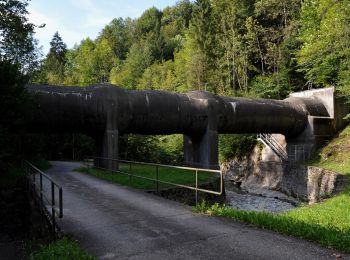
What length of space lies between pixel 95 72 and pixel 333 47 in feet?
190

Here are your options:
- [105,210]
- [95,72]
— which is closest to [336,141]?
[105,210]

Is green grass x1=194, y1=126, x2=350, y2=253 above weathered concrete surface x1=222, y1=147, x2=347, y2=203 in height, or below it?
above

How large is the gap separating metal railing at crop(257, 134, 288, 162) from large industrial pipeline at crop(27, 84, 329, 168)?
3.74 meters

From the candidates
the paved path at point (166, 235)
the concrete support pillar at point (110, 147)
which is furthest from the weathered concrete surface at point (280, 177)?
the paved path at point (166, 235)

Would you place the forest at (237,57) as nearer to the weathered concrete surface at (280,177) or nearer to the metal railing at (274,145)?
the weathered concrete surface at (280,177)

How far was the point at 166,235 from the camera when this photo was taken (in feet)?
22.1

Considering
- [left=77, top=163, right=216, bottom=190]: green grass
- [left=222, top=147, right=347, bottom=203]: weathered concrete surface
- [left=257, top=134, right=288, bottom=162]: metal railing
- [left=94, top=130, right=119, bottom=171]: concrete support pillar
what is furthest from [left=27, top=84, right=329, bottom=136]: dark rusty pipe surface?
[left=257, top=134, right=288, bottom=162]: metal railing

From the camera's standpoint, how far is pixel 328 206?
1164cm

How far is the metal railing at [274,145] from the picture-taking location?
27586 mm

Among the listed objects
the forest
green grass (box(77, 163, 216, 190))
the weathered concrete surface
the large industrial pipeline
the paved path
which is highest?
the forest

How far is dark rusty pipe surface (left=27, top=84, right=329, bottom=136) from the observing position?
59.4 ft

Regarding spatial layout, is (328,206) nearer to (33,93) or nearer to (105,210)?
(105,210)

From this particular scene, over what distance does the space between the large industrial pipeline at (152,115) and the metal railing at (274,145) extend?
3.74m

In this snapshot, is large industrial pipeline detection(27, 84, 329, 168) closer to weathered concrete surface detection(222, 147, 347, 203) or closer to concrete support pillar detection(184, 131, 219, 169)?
concrete support pillar detection(184, 131, 219, 169)
